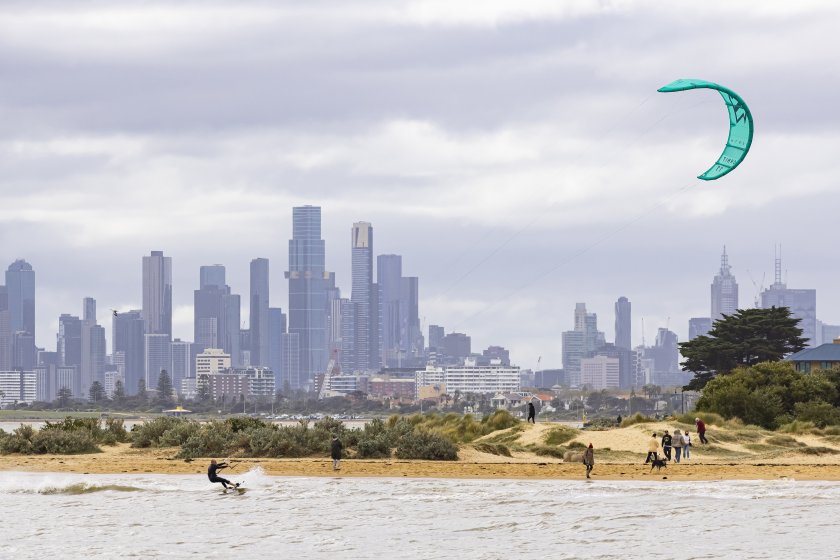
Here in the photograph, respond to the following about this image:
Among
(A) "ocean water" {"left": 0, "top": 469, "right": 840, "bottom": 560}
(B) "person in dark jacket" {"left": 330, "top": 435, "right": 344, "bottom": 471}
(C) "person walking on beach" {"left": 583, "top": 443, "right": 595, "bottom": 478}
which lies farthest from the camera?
(B) "person in dark jacket" {"left": 330, "top": 435, "right": 344, "bottom": 471}

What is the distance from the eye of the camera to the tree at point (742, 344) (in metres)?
86.7

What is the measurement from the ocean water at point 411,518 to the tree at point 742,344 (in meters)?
42.5

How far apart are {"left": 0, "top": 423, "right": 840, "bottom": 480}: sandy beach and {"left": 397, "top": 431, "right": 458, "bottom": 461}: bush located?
0.50m

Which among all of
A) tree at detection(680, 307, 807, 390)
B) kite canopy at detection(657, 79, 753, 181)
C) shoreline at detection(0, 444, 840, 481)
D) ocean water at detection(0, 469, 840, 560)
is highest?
kite canopy at detection(657, 79, 753, 181)

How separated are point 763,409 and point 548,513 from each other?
1126 inches

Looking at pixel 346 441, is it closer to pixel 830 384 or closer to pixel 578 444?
pixel 578 444

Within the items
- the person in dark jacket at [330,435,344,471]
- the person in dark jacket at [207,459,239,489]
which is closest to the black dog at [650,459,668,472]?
the person in dark jacket at [330,435,344,471]

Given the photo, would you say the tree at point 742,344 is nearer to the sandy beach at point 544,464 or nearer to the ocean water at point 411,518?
the sandy beach at point 544,464

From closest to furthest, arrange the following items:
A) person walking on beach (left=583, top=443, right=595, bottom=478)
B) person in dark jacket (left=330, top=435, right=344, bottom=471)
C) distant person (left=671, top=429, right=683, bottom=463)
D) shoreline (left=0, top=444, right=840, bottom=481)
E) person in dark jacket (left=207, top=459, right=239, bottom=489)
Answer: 1. person in dark jacket (left=207, top=459, right=239, bottom=489)
2. person walking on beach (left=583, top=443, right=595, bottom=478)
3. shoreline (left=0, top=444, right=840, bottom=481)
4. person in dark jacket (left=330, top=435, right=344, bottom=471)
5. distant person (left=671, top=429, right=683, bottom=463)

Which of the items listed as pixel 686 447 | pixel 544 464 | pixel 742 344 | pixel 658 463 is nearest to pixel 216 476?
pixel 544 464

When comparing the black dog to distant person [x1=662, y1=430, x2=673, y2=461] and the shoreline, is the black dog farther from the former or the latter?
distant person [x1=662, y1=430, x2=673, y2=461]

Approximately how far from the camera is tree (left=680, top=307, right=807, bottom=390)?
3413 inches

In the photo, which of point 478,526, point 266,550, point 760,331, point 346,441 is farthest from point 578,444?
point 760,331

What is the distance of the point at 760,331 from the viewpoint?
88000 millimetres
